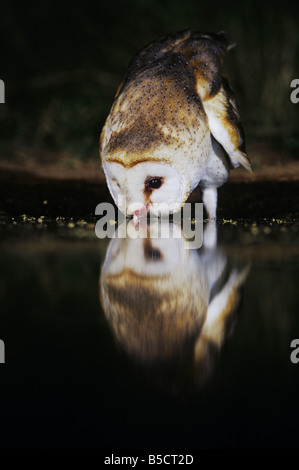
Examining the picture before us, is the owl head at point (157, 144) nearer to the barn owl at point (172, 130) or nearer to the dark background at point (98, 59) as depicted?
the barn owl at point (172, 130)

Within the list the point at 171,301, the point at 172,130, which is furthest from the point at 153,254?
the point at 172,130

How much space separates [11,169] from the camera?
520 centimetres

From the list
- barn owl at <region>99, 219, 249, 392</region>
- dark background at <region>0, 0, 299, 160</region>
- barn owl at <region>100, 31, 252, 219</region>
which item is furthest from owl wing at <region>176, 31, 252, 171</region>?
dark background at <region>0, 0, 299, 160</region>

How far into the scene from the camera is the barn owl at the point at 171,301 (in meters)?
1.28

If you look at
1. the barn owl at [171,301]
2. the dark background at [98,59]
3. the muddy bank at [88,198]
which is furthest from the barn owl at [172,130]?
the dark background at [98,59]

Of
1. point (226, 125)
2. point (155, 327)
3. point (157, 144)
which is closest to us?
point (155, 327)

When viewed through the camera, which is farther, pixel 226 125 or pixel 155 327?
pixel 226 125

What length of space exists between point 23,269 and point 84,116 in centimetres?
451

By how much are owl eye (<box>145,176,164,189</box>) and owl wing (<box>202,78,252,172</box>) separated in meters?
0.48

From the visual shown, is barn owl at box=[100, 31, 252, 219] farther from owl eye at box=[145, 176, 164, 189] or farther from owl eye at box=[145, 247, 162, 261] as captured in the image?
owl eye at box=[145, 247, 162, 261]

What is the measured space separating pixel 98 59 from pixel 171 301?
5.64m

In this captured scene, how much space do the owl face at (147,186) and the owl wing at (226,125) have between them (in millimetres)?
414

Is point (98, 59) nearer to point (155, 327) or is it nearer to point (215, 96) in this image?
point (215, 96)

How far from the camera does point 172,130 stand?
3.06m
